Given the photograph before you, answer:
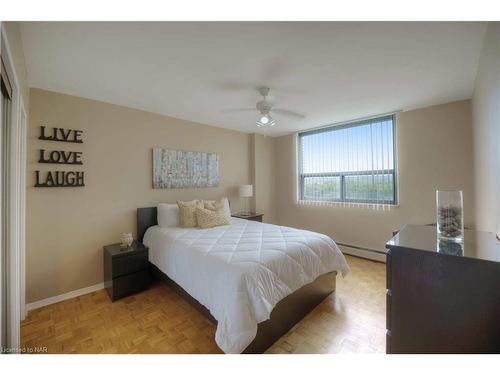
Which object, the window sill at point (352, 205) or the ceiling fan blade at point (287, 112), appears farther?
the window sill at point (352, 205)

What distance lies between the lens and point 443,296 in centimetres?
94

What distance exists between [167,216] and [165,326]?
1353mm

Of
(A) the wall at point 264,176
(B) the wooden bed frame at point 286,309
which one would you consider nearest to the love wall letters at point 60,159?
(B) the wooden bed frame at point 286,309

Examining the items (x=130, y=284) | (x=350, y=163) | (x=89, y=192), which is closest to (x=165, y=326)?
(x=130, y=284)

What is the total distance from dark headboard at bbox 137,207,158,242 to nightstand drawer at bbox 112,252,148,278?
1.47 ft

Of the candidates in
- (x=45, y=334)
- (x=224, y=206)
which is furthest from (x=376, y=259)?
(x=45, y=334)

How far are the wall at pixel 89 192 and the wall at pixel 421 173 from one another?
3058 millimetres

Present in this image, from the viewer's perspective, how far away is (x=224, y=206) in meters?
3.07

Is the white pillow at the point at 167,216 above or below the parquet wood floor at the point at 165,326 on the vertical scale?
above

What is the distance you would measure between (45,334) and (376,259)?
408 centimetres

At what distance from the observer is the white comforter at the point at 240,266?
54.1 inches

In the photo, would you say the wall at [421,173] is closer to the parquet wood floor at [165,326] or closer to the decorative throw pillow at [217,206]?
the parquet wood floor at [165,326]
